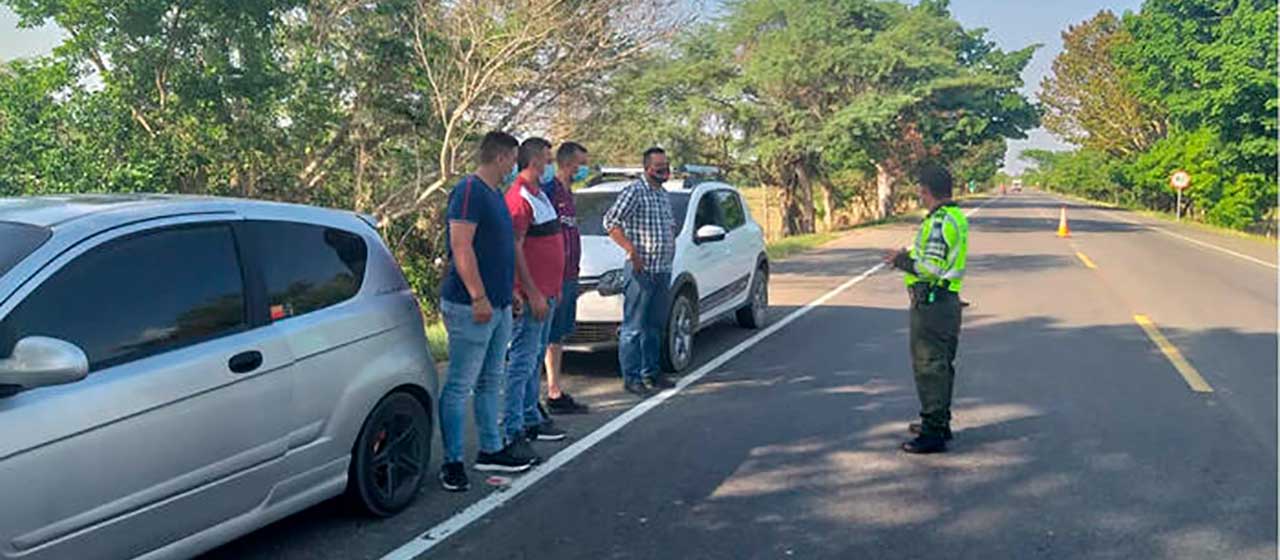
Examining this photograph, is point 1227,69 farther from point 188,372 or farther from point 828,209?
point 188,372

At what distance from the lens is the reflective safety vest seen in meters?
5.88

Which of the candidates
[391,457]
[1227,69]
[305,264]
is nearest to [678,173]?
[391,457]

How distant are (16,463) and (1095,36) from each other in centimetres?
7200

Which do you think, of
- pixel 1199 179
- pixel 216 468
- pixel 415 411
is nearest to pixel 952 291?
pixel 415 411

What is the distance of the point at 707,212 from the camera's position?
9.56 metres

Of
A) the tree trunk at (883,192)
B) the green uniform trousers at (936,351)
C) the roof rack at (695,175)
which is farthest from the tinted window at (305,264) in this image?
the tree trunk at (883,192)

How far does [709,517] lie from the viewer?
4.80 metres

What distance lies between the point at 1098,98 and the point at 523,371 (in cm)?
6296

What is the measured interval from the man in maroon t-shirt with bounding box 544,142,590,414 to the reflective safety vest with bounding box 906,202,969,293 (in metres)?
2.28

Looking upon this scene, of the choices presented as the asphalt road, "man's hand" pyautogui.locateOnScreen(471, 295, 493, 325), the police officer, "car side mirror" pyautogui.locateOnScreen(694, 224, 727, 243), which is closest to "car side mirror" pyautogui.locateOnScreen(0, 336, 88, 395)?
the asphalt road

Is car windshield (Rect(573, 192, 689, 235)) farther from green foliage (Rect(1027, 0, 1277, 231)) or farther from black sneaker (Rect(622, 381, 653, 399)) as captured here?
green foliage (Rect(1027, 0, 1277, 231))

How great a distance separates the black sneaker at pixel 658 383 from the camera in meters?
7.70

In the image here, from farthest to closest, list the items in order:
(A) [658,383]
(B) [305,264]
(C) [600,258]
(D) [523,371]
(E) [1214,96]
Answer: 1. (E) [1214,96]
2. (C) [600,258]
3. (A) [658,383]
4. (D) [523,371]
5. (B) [305,264]

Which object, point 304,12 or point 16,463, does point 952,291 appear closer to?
point 16,463
